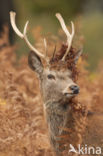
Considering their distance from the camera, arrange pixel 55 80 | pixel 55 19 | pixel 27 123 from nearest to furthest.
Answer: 1. pixel 55 80
2. pixel 27 123
3. pixel 55 19

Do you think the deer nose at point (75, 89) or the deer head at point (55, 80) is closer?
the deer nose at point (75, 89)

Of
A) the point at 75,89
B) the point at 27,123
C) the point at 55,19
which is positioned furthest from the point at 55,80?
the point at 55,19

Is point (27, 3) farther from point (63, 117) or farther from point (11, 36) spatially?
point (63, 117)

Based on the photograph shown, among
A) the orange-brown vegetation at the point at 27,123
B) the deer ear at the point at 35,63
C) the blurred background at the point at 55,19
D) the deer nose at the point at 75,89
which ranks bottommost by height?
the orange-brown vegetation at the point at 27,123

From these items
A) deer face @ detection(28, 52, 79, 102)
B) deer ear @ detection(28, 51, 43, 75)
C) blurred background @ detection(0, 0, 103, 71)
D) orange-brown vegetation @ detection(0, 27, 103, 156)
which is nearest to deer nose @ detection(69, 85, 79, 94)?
deer face @ detection(28, 52, 79, 102)

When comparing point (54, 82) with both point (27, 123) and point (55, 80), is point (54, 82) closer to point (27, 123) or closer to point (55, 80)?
point (55, 80)

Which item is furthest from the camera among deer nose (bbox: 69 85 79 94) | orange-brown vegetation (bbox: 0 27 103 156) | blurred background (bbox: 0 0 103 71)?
blurred background (bbox: 0 0 103 71)

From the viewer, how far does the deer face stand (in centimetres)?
477

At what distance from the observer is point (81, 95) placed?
729 cm

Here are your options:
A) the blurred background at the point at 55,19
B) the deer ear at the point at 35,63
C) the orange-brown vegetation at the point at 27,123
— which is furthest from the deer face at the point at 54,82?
the blurred background at the point at 55,19

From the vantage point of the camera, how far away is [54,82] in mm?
5023

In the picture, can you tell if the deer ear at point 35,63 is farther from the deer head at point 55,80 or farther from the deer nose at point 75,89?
the deer nose at point 75,89

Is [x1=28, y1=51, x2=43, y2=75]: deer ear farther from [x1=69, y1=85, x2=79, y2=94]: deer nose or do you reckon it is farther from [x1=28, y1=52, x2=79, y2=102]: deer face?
[x1=69, y1=85, x2=79, y2=94]: deer nose

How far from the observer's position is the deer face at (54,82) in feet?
15.7
